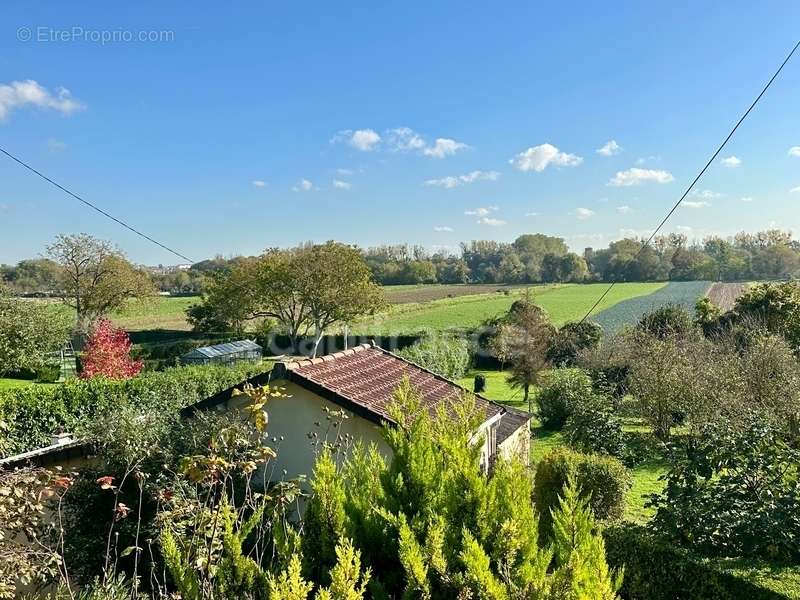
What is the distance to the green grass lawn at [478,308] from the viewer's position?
4522 cm

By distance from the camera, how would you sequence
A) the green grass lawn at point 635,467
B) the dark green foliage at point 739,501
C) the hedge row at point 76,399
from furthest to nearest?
the hedge row at point 76,399, the green grass lawn at point 635,467, the dark green foliage at point 739,501

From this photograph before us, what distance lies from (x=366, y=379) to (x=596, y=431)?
351 inches

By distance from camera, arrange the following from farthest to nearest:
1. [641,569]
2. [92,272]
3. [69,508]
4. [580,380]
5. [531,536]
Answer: [92,272] → [580,380] → [69,508] → [641,569] → [531,536]

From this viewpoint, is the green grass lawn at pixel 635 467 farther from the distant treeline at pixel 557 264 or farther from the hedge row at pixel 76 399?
the distant treeline at pixel 557 264

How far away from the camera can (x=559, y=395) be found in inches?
785

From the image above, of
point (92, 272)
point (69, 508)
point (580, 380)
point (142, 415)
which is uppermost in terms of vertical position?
point (92, 272)

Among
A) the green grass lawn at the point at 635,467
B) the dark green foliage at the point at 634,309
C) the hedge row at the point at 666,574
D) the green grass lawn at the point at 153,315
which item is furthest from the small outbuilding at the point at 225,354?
the hedge row at the point at 666,574

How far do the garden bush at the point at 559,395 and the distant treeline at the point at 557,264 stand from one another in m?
28.0

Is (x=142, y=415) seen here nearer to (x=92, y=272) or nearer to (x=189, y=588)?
(x=189, y=588)

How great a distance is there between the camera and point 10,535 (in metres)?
5.30

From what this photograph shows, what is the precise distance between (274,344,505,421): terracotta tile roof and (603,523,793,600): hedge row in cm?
220

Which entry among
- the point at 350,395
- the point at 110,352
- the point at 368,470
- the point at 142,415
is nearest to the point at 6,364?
the point at 110,352

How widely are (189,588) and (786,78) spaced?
10.7 metres

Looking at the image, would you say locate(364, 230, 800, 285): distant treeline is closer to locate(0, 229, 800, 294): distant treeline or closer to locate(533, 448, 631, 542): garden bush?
locate(0, 229, 800, 294): distant treeline
